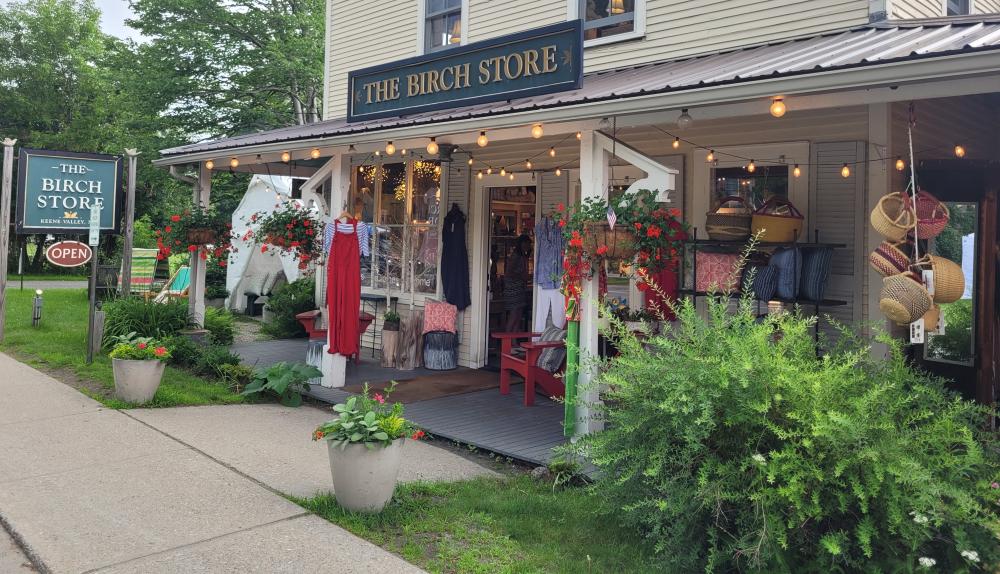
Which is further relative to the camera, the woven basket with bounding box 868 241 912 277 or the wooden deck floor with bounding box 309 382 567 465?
the wooden deck floor with bounding box 309 382 567 465

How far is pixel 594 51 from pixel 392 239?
417 cm

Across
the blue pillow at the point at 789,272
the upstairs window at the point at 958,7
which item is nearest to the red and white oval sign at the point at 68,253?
the blue pillow at the point at 789,272

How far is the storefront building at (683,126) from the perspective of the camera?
212 inches

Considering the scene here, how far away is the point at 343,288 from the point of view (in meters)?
8.60

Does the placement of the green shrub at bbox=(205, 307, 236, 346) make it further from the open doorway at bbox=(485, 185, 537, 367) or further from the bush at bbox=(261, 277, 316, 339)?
the open doorway at bbox=(485, 185, 537, 367)

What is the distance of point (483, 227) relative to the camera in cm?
1036

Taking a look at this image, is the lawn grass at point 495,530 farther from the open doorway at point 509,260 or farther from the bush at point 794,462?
the open doorway at point 509,260

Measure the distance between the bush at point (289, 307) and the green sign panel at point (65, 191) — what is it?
3.34 metres

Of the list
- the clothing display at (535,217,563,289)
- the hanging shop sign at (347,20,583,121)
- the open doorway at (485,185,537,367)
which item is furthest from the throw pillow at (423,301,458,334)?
the hanging shop sign at (347,20,583,121)

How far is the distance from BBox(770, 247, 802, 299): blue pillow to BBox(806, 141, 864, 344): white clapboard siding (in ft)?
1.62

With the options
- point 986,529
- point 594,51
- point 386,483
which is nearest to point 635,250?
point 386,483

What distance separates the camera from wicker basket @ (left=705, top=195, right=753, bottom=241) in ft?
22.3

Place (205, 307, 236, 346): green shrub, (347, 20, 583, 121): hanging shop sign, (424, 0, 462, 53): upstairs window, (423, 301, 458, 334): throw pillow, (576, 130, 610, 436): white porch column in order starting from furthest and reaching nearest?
(205, 307, 236, 346): green shrub
(424, 0, 462, 53): upstairs window
(423, 301, 458, 334): throw pillow
(347, 20, 583, 121): hanging shop sign
(576, 130, 610, 436): white porch column

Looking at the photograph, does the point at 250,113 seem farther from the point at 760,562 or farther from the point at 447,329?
the point at 760,562
